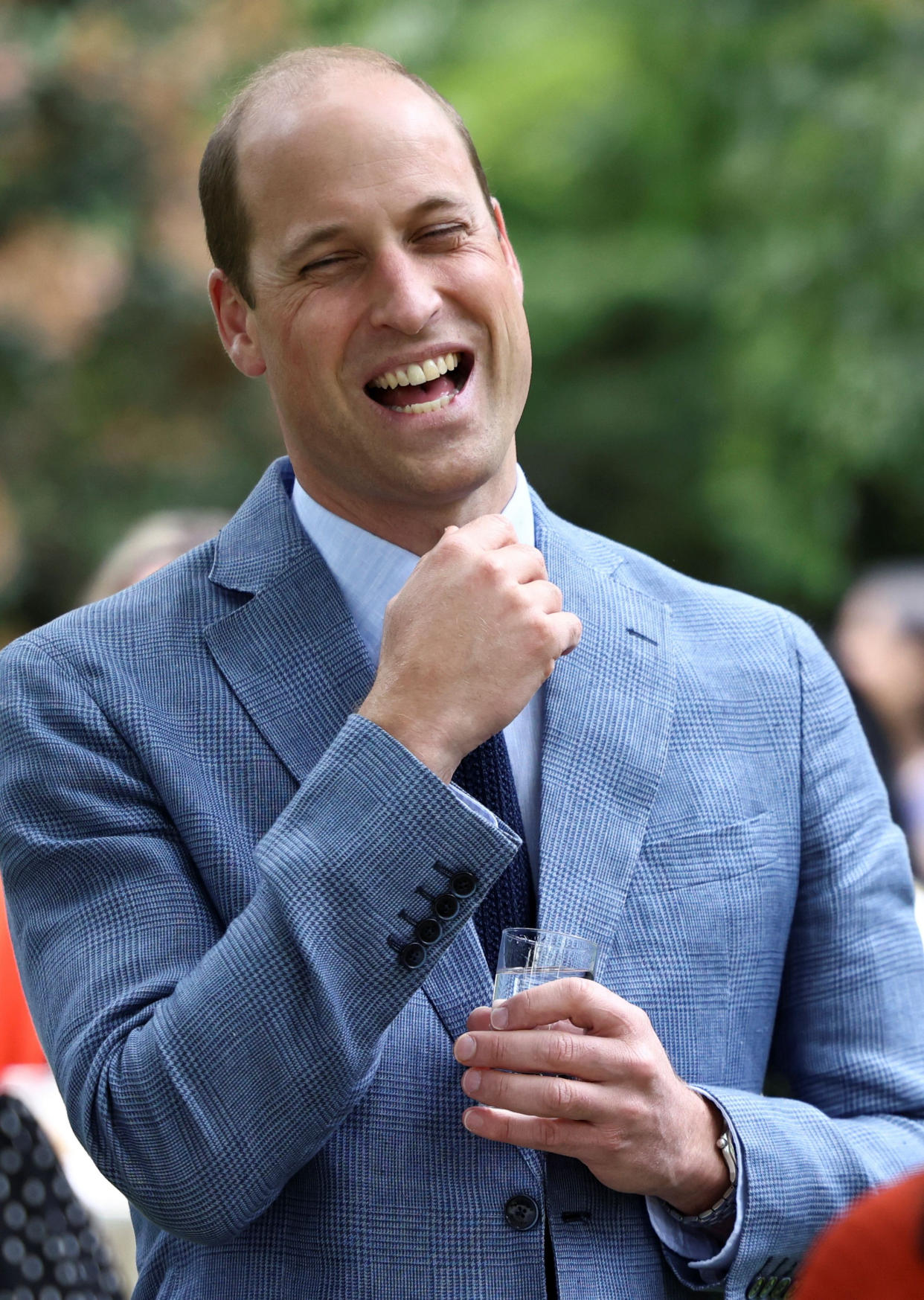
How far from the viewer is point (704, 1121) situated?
6.19 feet

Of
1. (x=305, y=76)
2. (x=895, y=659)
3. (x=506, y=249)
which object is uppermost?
(x=305, y=76)

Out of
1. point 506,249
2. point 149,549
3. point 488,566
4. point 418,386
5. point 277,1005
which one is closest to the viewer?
point 277,1005

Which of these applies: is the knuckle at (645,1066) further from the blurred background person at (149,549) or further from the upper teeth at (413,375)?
the blurred background person at (149,549)

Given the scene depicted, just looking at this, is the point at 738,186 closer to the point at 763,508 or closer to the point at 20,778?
the point at 763,508

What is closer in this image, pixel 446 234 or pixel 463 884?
pixel 463 884

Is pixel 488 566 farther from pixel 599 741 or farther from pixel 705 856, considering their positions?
pixel 705 856

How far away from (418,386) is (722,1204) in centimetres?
105

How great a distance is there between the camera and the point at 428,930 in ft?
5.73

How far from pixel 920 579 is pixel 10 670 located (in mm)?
5594

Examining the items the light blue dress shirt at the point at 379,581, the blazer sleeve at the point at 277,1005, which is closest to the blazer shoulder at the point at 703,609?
the light blue dress shirt at the point at 379,581

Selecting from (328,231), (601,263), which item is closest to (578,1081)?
(328,231)

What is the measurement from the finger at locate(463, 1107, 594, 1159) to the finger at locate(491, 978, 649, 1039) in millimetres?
102

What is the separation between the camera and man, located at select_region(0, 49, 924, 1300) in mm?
1748

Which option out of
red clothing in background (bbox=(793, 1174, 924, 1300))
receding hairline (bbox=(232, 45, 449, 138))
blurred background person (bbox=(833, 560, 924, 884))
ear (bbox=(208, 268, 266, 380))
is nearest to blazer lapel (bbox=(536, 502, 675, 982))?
ear (bbox=(208, 268, 266, 380))
